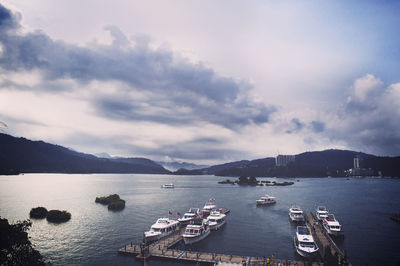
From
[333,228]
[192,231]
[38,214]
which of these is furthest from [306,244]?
[38,214]

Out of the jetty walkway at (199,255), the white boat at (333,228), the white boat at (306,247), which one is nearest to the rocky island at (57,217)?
the jetty walkway at (199,255)

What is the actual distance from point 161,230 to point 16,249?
32.6 metres

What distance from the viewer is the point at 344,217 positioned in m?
90.6

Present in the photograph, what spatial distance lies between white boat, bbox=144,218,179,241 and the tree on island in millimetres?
27052

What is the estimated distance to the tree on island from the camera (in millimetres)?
31641

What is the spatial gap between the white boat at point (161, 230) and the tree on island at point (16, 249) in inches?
1065

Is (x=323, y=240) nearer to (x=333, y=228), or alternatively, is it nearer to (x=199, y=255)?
(x=333, y=228)

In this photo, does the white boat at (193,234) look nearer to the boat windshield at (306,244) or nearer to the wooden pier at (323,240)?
the boat windshield at (306,244)

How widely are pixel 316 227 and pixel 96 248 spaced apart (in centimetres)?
5630

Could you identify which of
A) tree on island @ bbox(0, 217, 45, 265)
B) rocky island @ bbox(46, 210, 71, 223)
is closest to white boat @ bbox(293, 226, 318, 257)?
tree on island @ bbox(0, 217, 45, 265)

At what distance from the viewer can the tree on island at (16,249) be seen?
31641 millimetres

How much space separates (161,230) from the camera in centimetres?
6175

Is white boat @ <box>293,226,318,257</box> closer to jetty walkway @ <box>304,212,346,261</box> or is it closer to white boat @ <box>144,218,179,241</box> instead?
jetty walkway @ <box>304,212,346,261</box>

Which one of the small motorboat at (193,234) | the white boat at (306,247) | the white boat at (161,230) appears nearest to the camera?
the white boat at (306,247)
